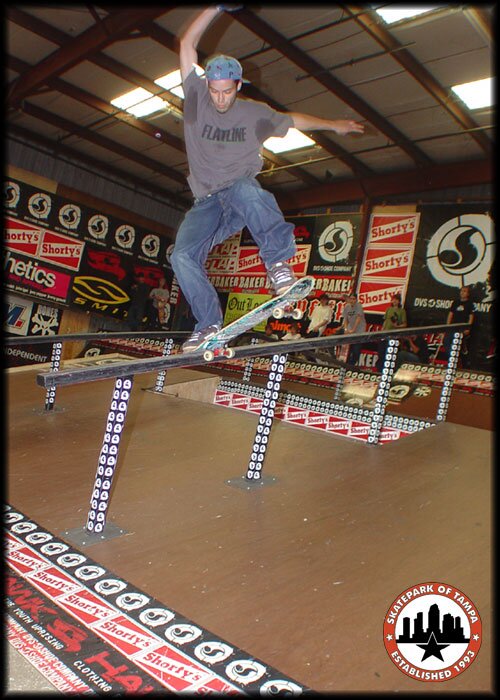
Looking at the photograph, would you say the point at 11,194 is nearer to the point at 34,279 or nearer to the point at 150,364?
the point at 34,279

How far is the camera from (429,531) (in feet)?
9.29

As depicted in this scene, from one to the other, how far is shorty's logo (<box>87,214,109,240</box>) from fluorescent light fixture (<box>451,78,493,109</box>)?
11032 mm

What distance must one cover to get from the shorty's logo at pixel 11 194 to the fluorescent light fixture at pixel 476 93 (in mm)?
11769

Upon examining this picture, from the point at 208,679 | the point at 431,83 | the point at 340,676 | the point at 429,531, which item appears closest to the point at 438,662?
the point at 340,676

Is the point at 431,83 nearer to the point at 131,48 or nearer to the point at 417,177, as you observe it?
the point at 417,177

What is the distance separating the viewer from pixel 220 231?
Result: 10.6 ft

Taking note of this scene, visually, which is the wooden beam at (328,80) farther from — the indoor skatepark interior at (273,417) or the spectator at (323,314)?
the spectator at (323,314)

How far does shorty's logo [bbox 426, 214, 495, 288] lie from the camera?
11.8m

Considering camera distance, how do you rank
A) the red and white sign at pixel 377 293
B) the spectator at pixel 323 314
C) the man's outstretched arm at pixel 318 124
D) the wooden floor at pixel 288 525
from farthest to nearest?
the red and white sign at pixel 377 293, the spectator at pixel 323 314, the man's outstretched arm at pixel 318 124, the wooden floor at pixel 288 525

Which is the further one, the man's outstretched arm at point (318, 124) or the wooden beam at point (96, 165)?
the wooden beam at point (96, 165)

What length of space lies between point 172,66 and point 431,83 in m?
5.30

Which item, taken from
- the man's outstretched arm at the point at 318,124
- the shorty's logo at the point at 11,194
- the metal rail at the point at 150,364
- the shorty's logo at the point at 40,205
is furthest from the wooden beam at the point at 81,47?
the metal rail at the point at 150,364

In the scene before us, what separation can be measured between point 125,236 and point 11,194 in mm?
3661

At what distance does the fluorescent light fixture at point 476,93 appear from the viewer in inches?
374
